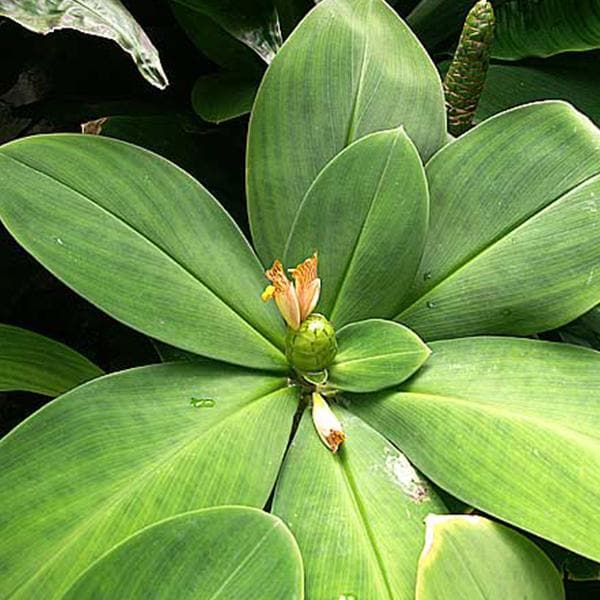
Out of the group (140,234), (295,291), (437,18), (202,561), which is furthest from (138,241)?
(437,18)

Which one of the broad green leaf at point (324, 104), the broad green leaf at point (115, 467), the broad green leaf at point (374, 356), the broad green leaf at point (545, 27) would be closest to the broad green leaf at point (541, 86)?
the broad green leaf at point (545, 27)

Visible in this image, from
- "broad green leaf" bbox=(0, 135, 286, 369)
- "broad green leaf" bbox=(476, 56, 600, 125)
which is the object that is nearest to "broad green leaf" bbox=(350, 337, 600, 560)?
"broad green leaf" bbox=(0, 135, 286, 369)

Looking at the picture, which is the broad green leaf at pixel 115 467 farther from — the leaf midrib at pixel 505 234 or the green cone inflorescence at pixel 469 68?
the green cone inflorescence at pixel 469 68

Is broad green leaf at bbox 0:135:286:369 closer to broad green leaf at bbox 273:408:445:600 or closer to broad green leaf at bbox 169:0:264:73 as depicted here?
broad green leaf at bbox 273:408:445:600

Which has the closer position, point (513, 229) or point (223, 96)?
point (513, 229)

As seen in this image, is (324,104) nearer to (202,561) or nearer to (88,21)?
(88,21)

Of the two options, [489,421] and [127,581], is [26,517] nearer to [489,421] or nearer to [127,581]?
[127,581]
